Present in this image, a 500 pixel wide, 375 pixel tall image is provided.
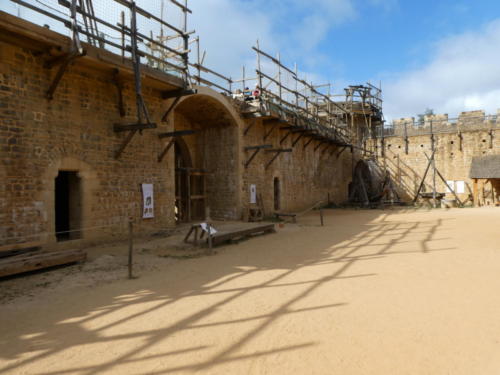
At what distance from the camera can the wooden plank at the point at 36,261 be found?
5.19 m

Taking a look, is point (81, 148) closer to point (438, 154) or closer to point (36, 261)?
point (36, 261)

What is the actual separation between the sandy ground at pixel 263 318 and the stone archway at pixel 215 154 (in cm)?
683

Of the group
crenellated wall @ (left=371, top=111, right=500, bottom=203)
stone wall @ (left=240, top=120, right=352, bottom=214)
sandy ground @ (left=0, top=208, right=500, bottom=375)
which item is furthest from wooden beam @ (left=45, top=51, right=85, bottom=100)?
crenellated wall @ (left=371, top=111, right=500, bottom=203)

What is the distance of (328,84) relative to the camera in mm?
21984

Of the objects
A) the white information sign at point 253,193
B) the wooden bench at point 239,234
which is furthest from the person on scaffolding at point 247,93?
the wooden bench at point 239,234

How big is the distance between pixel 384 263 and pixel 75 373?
525 centimetres

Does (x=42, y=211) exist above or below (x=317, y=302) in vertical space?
above

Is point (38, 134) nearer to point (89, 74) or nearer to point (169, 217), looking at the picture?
point (89, 74)

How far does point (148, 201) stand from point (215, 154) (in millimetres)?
5101

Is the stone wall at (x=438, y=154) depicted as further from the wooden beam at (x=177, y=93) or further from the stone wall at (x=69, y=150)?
the stone wall at (x=69, y=150)

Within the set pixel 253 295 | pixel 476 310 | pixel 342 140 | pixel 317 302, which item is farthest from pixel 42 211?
pixel 342 140

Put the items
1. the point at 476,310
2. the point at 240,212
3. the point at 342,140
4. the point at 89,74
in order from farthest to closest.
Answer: the point at 342,140
the point at 240,212
the point at 89,74
the point at 476,310

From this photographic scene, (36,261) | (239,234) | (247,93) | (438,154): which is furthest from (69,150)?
(438,154)

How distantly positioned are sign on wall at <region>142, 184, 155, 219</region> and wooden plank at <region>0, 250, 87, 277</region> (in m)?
2.89
